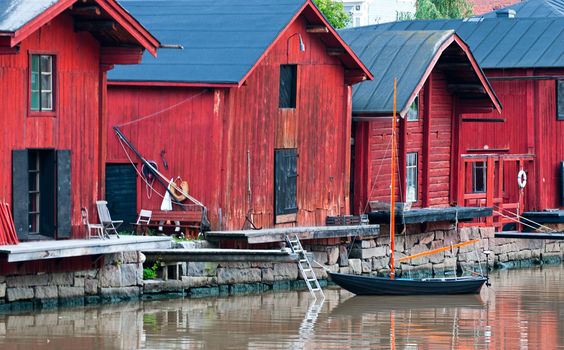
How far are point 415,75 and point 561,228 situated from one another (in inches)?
307

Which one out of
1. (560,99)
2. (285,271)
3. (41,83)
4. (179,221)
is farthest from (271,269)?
(560,99)

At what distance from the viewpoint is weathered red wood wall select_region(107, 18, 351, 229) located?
108 feet

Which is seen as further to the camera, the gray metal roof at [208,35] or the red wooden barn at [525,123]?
the red wooden barn at [525,123]

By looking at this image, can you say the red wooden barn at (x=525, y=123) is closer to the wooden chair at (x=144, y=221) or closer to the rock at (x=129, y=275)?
the wooden chair at (x=144, y=221)

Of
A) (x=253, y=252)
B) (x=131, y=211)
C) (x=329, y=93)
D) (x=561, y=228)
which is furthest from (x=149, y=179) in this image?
(x=561, y=228)

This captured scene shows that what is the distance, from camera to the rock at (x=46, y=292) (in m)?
28.0

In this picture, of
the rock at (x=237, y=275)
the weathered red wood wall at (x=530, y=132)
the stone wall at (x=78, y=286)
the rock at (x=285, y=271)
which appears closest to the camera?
the stone wall at (x=78, y=286)

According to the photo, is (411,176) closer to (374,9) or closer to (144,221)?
(144,221)

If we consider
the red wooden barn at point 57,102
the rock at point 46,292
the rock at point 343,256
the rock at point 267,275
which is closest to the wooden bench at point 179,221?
the rock at point 267,275

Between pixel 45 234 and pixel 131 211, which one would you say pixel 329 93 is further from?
pixel 45 234

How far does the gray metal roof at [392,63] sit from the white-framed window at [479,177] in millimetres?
4516

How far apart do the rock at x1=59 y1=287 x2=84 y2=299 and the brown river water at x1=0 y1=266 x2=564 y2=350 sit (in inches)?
14.0

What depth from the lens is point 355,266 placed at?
3628cm

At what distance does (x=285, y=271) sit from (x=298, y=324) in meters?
5.52
